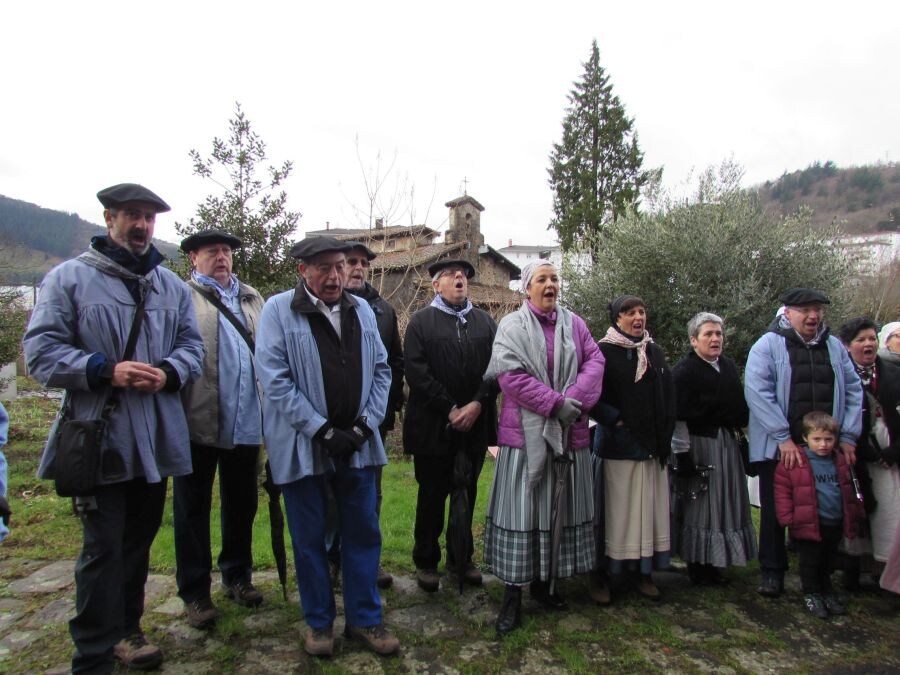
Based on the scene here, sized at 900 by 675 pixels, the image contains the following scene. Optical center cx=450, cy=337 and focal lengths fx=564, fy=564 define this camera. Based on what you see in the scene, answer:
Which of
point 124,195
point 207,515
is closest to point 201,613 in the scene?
point 207,515

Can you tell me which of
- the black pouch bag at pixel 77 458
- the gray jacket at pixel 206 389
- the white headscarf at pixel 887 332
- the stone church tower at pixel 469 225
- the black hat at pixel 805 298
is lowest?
the black pouch bag at pixel 77 458

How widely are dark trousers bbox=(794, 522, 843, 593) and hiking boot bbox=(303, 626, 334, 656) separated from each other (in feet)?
9.83

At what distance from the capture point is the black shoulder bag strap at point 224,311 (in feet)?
11.1

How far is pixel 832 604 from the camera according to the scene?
357 cm

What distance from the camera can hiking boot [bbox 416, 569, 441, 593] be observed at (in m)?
3.67

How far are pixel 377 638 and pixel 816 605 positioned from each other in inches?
109

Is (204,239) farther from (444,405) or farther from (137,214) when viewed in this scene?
(444,405)

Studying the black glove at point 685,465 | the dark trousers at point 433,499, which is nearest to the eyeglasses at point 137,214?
the dark trousers at point 433,499

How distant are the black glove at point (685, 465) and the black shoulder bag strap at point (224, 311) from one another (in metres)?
2.85

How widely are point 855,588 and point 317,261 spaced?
426 cm

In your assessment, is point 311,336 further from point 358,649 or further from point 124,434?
point 358,649

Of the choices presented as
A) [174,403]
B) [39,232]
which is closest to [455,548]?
[174,403]

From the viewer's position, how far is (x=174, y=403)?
9.31ft

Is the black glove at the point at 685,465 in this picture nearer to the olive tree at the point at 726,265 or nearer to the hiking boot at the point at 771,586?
the hiking boot at the point at 771,586
